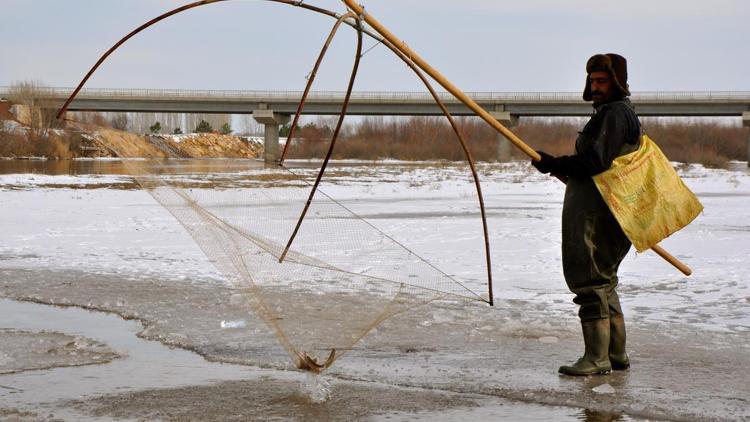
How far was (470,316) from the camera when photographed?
6895 mm

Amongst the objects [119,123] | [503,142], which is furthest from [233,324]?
[503,142]

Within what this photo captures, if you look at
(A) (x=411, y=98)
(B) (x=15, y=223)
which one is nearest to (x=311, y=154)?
(A) (x=411, y=98)

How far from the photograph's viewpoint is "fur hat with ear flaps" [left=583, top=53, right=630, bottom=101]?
5.09m

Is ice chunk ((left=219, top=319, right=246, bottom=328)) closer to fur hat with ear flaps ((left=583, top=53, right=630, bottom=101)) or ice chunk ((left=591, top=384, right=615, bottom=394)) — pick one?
ice chunk ((left=591, top=384, right=615, bottom=394))

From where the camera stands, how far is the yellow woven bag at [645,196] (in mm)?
5023

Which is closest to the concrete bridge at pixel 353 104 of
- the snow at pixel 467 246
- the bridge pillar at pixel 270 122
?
the bridge pillar at pixel 270 122

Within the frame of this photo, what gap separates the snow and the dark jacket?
1116 mm

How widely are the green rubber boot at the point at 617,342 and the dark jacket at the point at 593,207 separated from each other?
0.24 m

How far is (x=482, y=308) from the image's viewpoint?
7.21 meters

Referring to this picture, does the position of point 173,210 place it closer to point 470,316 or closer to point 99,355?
point 99,355

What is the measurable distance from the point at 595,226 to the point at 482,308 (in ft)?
7.36

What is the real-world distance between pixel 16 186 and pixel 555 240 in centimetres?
1628

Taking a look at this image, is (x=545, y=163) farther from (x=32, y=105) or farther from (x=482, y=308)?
(x=32, y=105)

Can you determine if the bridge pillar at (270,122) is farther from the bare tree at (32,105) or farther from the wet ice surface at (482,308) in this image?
the wet ice surface at (482,308)
